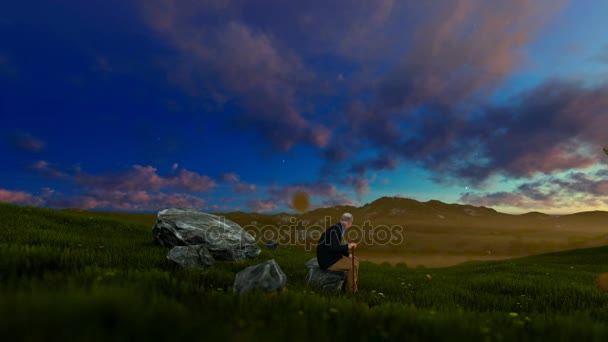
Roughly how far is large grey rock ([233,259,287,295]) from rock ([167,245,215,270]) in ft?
15.2

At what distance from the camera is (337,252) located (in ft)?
33.2

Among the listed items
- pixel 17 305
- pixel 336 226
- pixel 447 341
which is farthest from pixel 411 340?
pixel 336 226

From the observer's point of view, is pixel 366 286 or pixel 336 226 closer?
pixel 336 226

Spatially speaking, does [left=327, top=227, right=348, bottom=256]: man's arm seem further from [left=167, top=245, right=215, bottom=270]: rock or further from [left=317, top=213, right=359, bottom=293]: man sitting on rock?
[left=167, top=245, right=215, bottom=270]: rock

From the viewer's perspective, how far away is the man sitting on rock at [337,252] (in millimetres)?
9984

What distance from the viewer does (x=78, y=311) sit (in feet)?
9.05

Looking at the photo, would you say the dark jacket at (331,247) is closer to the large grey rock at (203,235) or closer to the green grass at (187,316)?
the green grass at (187,316)

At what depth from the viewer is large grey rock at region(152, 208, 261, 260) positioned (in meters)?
15.3

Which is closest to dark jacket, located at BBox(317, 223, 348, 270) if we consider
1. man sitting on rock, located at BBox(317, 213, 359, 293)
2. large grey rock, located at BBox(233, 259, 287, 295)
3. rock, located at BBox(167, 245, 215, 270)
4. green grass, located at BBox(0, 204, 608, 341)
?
man sitting on rock, located at BBox(317, 213, 359, 293)

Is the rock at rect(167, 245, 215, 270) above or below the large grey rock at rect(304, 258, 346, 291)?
above

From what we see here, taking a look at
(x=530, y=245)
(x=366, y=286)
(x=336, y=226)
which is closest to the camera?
(x=336, y=226)

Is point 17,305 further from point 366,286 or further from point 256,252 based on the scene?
point 256,252

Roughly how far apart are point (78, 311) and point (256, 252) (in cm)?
1446

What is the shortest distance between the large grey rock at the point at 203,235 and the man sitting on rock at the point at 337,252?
6.65m
